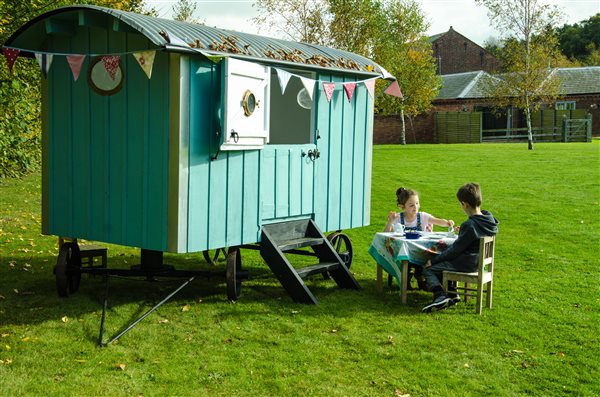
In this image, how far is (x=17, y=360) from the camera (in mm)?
6426

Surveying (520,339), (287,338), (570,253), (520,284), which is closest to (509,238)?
(570,253)

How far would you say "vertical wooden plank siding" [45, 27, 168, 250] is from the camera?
7801 mm

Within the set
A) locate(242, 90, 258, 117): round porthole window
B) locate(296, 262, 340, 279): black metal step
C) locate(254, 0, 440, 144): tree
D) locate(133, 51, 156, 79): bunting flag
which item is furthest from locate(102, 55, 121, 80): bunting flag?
locate(254, 0, 440, 144): tree

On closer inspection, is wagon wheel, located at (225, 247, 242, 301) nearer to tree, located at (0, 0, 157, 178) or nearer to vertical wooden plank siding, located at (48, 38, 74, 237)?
vertical wooden plank siding, located at (48, 38, 74, 237)

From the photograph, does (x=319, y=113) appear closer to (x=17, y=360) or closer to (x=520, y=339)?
(x=520, y=339)

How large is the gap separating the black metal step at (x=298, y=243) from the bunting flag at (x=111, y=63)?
8.56 ft

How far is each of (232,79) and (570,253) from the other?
6475 mm

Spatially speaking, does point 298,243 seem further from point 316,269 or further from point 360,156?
point 360,156

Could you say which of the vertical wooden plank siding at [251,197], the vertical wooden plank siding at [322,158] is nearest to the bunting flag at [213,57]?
the vertical wooden plank siding at [251,197]

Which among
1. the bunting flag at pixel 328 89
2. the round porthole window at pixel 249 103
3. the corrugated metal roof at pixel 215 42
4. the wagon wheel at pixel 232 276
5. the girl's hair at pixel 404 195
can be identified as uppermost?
the corrugated metal roof at pixel 215 42

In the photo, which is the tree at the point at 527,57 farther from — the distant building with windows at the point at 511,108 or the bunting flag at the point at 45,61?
the bunting flag at the point at 45,61

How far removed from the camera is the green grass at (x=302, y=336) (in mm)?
6000

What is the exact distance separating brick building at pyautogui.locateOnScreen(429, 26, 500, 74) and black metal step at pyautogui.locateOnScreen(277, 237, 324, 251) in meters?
59.2

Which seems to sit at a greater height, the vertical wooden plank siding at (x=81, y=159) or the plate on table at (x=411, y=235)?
the vertical wooden plank siding at (x=81, y=159)
